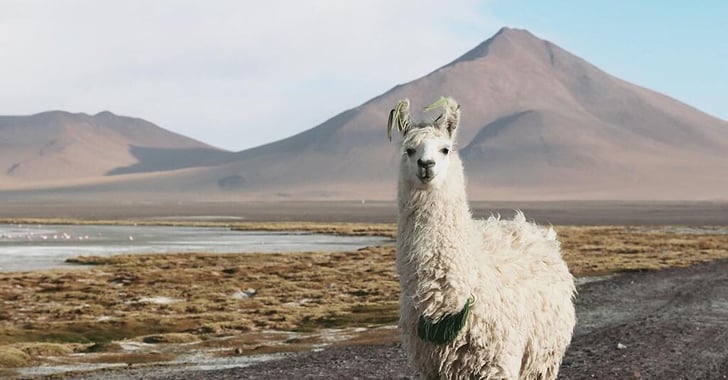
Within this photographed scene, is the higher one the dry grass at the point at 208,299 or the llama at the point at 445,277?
the llama at the point at 445,277

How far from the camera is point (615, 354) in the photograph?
673 inches

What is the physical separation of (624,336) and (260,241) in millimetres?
48335

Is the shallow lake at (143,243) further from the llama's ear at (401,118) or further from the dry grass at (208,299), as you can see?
the llama's ear at (401,118)

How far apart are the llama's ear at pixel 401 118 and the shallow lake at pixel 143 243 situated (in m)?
35.9

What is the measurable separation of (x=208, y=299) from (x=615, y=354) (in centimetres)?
1670

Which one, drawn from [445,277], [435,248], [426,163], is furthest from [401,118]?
[445,277]

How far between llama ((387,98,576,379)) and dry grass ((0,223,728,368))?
12.1 m

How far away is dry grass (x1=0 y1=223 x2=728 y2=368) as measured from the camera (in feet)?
73.8

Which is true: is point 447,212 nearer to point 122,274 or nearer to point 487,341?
point 487,341

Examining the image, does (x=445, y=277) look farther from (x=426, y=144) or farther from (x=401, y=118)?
(x=401, y=118)

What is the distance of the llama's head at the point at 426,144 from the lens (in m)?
8.34

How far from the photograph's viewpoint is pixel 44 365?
A: 1906cm

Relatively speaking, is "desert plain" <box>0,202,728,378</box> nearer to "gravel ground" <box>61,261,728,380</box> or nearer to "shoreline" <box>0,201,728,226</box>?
"gravel ground" <box>61,261,728,380</box>

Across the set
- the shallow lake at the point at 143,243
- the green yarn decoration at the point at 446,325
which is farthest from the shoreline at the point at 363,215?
the green yarn decoration at the point at 446,325
